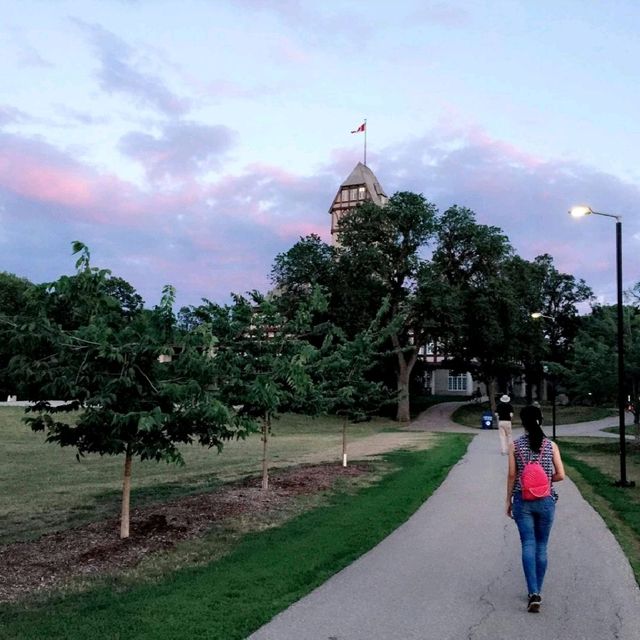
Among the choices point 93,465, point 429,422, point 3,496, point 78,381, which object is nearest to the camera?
point 78,381

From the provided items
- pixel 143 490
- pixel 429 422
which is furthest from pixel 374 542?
pixel 429 422

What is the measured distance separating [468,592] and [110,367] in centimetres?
476

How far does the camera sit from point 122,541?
8.65 meters

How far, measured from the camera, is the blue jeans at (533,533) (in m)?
5.83

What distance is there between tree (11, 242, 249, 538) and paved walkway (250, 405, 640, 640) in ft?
8.14

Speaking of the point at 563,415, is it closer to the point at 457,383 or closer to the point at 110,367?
the point at 457,383

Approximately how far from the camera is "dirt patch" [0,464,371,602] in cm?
724

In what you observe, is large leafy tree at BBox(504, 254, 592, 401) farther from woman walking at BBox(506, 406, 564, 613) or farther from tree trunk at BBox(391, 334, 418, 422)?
woman walking at BBox(506, 406, 564, 613)

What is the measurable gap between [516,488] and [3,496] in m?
11.9

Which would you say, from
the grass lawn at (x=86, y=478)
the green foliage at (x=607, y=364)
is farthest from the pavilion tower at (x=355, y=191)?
the green foliage at (x=607, y=364)

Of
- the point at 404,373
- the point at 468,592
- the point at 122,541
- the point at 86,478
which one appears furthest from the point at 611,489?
the point at 404,373

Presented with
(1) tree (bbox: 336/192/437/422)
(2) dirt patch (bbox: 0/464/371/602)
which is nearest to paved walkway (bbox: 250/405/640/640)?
(2) dirt patch (bbox: 0/464/371/602)

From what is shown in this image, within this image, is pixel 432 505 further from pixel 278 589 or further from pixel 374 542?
pixel 278 589

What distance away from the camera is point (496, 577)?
6898mm
